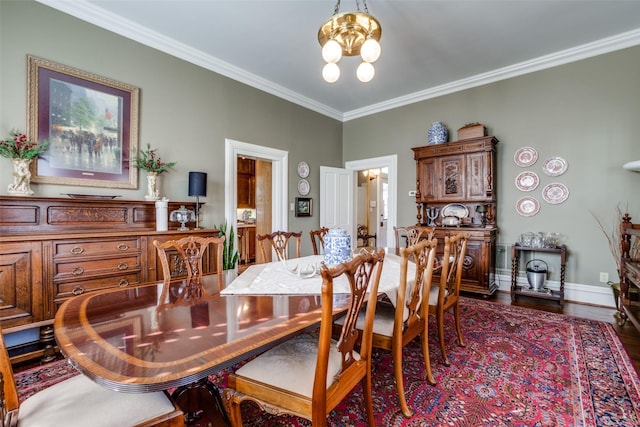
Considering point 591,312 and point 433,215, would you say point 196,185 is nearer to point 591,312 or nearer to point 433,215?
point 433,215

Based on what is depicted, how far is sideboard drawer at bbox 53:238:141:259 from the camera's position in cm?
225

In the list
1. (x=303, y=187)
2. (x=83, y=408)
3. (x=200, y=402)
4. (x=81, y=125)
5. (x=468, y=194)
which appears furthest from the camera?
(x=303, y=187)

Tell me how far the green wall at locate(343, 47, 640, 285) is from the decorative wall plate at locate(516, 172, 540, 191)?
0.18ft

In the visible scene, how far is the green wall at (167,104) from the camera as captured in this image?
96.6 inches

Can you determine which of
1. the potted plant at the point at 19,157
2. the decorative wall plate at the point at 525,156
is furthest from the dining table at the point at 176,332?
the decorative wall plate at the point at 525,156

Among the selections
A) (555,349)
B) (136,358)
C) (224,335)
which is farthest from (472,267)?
(136,358)

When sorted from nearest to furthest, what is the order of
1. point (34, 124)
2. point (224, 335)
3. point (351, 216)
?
point (224, 335)
point (34, 124)
point (351, 216)

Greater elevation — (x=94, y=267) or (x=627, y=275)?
(x=94, y=267)

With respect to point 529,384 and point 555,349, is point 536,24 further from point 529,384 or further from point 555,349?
point 529,384

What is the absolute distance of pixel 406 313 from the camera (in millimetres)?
1811

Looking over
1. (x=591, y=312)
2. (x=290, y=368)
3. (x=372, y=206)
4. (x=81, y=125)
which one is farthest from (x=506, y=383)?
(x=372, y=206)

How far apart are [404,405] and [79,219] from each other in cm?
296

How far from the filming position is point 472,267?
154 inches

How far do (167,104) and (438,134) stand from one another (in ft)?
12.1
